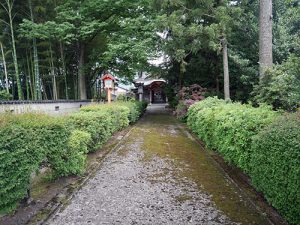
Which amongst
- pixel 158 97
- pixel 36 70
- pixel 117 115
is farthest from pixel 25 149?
pixel 158 97

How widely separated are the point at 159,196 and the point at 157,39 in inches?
451

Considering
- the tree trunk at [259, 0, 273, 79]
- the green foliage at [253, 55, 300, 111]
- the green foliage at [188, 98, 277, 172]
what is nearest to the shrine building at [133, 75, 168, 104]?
the tree trunk at [259, 0, 273, 79]

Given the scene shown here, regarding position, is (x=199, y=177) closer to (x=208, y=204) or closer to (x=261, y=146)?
(x=208, y=204)

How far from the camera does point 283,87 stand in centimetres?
607

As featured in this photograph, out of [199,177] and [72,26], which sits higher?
A: [72,26]

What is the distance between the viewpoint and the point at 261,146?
3111mm

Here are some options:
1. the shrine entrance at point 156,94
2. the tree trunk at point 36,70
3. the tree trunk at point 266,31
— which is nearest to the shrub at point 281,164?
the tree trunk at point 266,31

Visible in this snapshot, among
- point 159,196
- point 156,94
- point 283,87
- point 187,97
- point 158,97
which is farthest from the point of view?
point 158,97

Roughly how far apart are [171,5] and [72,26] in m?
5.35

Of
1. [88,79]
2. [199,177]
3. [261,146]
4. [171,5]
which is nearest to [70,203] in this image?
[199,177]

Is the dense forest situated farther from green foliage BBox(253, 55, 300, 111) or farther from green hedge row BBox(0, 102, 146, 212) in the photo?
green hedge row BBox(0, 102, 146, 212)

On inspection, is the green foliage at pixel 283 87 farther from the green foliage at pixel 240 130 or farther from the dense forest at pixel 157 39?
the green foliage at pixel 240 130

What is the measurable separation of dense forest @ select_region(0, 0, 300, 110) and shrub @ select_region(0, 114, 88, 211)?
18.9ft

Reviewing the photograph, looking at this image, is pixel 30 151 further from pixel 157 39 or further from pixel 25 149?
pixel 157 39
